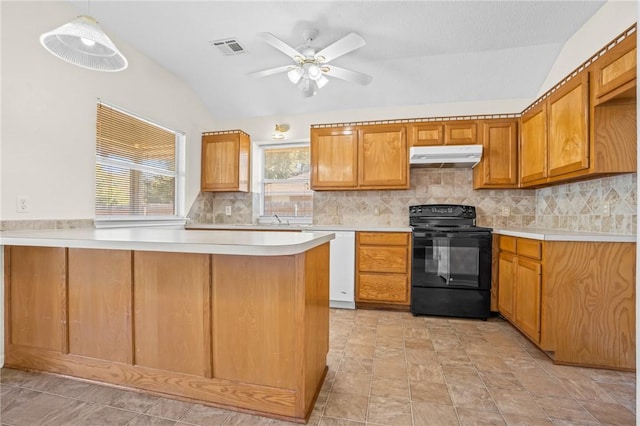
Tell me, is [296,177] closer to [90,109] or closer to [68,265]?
[90,109]

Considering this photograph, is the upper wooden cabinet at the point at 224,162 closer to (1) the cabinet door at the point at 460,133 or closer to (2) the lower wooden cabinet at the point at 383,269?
(2) the lower wooden cabinet at the point at 383,269

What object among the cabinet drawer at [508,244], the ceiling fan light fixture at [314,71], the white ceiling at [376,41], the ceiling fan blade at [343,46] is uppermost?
the white ceiling at [376,41]

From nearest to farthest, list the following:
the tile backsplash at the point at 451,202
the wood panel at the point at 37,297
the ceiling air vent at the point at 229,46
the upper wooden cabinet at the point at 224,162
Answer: the wood panel at the point at 37,297, the tile backsplash at the point at 451,202, the ceiling air vent at the point at 229,46, the upper wooden cabinet at the point at 224,162

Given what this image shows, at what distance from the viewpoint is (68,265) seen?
1911 millimetres

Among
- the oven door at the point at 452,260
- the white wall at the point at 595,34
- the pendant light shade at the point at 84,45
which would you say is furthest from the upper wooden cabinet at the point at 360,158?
the pendant light shade at the point at 84,45

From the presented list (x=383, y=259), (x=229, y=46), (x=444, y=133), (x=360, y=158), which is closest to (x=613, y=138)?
(x=444, y=133)

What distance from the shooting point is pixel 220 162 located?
425cm

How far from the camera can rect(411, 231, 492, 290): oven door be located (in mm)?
3129

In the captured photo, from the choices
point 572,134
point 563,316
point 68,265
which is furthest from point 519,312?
point 68,265

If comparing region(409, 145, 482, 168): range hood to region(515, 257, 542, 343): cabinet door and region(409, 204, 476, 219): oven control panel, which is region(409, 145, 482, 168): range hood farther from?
region(515, 257, 542, 343): cabinet door

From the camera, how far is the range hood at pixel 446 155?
3.28m

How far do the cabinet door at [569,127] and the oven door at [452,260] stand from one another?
3.12 ft

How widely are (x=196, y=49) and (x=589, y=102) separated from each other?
3.63m

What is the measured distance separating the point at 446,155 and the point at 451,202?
78cm
